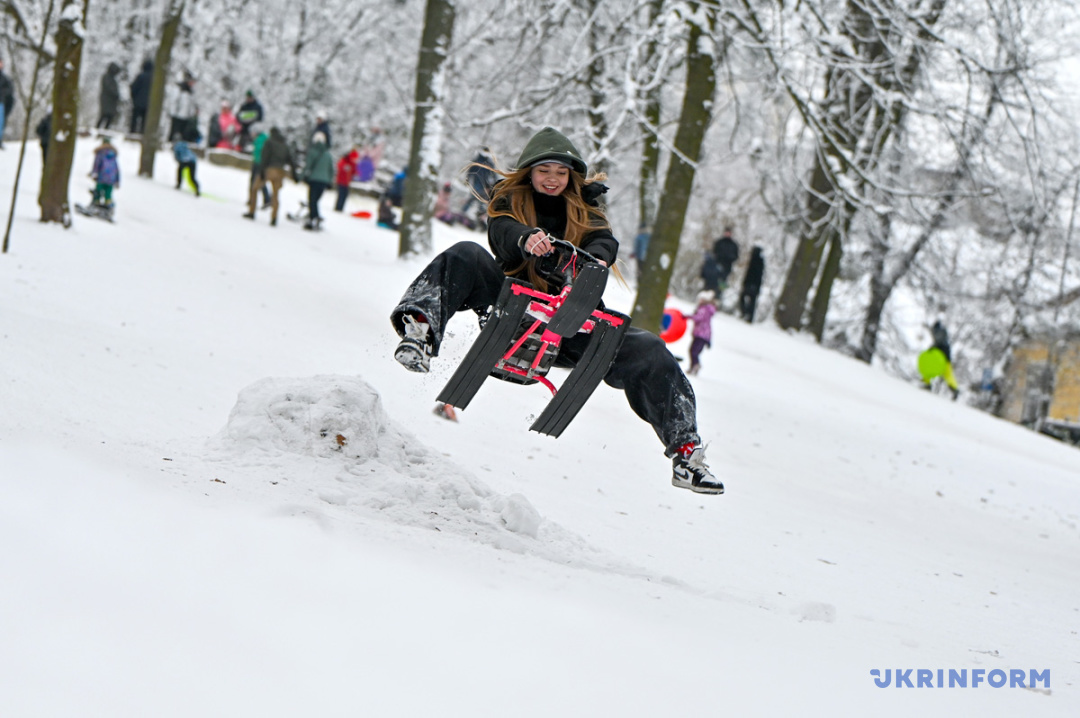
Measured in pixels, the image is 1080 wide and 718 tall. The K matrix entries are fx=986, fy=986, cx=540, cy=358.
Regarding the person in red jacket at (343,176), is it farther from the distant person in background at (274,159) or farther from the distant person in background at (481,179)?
the distant person in background at (481,179)

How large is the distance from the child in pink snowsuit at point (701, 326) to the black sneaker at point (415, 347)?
796 cm

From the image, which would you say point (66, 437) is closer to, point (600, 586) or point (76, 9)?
point (600, 586)

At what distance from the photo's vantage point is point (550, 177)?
4.54 metres

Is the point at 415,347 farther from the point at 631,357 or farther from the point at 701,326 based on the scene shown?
the point at 701,326

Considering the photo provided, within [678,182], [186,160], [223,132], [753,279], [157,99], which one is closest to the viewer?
[678,182]

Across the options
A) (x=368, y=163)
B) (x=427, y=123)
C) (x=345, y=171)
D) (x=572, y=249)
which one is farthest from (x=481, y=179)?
(x=368, y=163)

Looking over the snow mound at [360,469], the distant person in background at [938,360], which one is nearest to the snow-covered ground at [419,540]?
the snow mound at [360,469]

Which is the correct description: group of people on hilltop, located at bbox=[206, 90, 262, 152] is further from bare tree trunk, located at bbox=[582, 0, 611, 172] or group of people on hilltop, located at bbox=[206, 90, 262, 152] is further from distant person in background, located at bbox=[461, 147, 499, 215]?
distant person in background, located at bbox=[461, 147, 499, 215]

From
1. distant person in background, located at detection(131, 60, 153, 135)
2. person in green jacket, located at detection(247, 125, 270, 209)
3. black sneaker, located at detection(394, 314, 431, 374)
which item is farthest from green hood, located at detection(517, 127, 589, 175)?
distant person in background, located at detection(131, 60, 153, 135)

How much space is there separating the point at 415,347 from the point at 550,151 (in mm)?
1070

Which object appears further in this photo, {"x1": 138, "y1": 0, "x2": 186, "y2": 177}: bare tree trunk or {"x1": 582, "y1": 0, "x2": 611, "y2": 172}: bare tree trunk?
{"x1": 138, "y1": 0, "x2": 186, "y2": 177}: bare tree trunk

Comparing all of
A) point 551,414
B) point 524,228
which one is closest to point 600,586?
point 551,414

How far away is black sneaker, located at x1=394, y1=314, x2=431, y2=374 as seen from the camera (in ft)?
13.6

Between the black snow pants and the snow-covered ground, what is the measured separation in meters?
0.69
